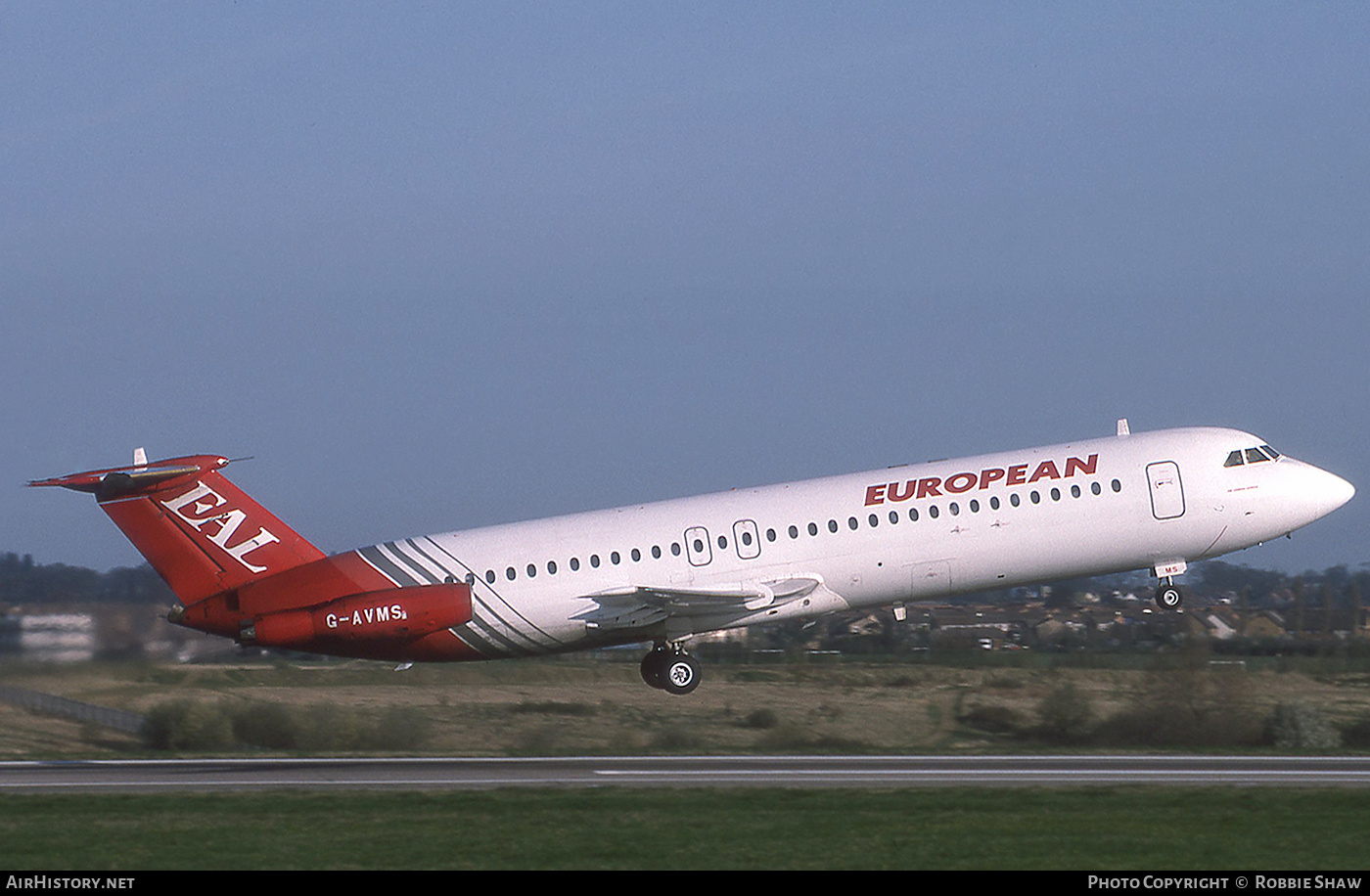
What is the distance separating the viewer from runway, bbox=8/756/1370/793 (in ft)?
94.9

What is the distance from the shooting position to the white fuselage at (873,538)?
117 feet

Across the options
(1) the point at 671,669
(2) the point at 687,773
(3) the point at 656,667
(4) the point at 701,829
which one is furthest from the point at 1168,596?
(4) the point at 701,829

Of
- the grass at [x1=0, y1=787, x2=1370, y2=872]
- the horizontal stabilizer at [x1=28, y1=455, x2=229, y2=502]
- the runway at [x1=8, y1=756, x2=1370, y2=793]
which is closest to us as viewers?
the grass at [x1=0, y1=787, x2=1370, y2=872]

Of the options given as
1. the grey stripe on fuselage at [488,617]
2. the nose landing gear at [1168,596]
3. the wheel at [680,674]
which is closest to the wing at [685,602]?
the grey stripe on fuselage at [488,617]

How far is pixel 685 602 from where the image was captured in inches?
1398

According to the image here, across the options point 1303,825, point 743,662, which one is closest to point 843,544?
point 1303,825

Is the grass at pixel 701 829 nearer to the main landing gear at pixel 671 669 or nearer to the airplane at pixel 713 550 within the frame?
the airplane at pixel 713 550

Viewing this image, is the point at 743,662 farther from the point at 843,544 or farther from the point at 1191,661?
the point at 843,544

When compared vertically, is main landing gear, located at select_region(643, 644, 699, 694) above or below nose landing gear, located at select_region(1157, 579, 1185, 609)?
below

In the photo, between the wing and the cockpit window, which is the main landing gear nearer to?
the wing

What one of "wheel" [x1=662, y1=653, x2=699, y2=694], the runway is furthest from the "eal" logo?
"wheel" [x1=662, y1=653, x2=699, y2=694]

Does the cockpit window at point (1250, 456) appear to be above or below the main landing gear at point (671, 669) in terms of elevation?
above

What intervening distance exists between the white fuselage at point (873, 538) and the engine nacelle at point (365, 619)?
0.50m

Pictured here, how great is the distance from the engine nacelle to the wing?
2.90 metres
